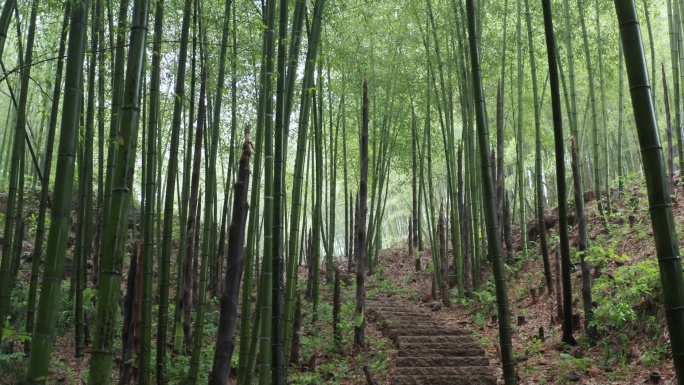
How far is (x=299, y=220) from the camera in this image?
5.28 meters

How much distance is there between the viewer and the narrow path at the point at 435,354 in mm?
5008

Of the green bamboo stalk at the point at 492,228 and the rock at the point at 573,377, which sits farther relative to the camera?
the rock at the point at 573,377

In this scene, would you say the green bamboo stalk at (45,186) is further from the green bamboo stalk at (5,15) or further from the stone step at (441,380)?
the stone step at (441,380)

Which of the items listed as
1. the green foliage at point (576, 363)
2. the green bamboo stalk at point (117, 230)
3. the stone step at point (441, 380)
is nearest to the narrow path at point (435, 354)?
the stone step at point (441, 380)

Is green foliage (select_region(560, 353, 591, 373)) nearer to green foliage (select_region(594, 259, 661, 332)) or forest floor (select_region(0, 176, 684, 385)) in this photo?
forest floor (select_region(0, 176, 684, 385))

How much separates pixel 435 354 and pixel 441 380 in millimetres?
583

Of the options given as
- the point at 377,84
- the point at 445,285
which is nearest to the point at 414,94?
the point at 377,84

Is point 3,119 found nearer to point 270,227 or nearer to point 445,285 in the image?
point 445,285

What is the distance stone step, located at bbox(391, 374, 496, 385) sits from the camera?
192 inches

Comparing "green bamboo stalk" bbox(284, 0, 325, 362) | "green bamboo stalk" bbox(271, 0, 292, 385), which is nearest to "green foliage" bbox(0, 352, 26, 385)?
"green bamboo stalk" bbox(284, 0, 325, 362)

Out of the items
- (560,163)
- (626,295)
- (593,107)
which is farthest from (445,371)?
(593,107)

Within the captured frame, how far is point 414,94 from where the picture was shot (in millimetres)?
9781

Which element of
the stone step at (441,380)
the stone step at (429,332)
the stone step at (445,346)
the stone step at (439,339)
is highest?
the stone step at (429,332)

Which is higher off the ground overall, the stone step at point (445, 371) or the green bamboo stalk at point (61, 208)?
the green bamboo stalk at point (61, 208)
